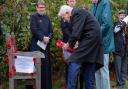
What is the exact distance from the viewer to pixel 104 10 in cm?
855

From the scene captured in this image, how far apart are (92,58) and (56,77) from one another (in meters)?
3.69

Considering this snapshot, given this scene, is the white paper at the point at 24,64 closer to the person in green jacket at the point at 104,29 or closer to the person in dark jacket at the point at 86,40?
the person in dark jacket at the point at 86,40

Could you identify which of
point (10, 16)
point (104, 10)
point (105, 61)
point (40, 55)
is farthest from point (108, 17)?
point (10, 16)

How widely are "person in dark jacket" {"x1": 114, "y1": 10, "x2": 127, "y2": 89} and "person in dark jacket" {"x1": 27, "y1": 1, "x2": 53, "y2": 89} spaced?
1.57 metres

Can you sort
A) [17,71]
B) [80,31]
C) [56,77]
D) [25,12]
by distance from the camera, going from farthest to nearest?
[56,77], [25,12], [17,71], [80,31]

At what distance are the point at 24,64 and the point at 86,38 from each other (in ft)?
4.70

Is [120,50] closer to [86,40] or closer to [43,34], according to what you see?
[43,34]

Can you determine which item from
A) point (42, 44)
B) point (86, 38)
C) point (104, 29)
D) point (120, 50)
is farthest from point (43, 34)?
point (120, 50)

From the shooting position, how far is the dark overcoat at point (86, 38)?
765 centimetres

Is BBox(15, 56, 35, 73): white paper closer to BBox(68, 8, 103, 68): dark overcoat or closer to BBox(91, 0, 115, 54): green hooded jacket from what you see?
BBox(68, 8, 103, 68): dark overcoat

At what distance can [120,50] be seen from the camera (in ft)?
33.3

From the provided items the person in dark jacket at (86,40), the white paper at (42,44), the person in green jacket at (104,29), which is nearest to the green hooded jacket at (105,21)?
the person in green jacket at (104,29)

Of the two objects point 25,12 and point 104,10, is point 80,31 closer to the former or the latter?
point 104,10

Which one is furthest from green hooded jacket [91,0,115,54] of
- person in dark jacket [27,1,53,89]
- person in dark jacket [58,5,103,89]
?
person in dark jacket [27,1,53,89]
